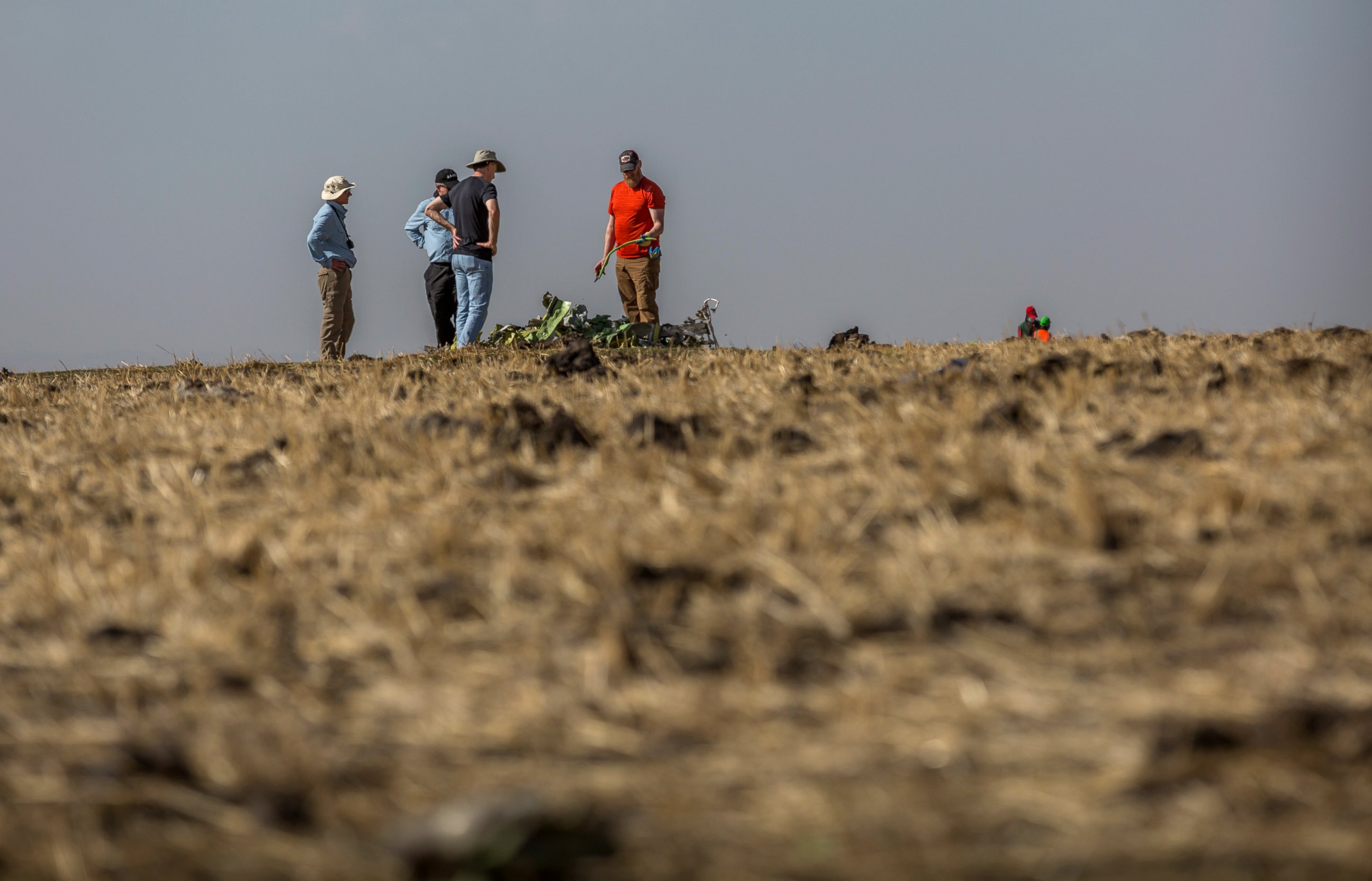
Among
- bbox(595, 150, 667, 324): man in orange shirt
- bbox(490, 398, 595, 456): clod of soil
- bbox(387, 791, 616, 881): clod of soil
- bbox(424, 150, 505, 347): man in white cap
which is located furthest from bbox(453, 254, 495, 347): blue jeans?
bbox(387, 791, 616, 881): clod of soil

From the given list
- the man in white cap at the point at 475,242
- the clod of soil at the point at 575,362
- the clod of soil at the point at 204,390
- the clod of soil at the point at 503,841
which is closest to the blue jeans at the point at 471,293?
the man in white cap at the point at 475,242

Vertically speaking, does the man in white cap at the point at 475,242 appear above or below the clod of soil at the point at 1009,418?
above

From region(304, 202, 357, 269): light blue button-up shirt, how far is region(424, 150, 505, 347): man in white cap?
1052 mm

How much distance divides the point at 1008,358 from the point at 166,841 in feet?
18.1

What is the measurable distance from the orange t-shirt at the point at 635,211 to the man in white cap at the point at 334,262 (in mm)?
2441

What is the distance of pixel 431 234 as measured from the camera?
1162 centimetres

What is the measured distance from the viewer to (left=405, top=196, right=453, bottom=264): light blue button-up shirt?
1152 cm

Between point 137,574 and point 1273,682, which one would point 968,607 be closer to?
point 1273,682

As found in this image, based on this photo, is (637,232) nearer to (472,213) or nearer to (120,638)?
(472,213)

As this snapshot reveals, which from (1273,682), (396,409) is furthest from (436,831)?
(396,409)

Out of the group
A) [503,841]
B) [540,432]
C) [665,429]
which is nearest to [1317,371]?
[665,429]

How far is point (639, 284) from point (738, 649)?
8892 mm

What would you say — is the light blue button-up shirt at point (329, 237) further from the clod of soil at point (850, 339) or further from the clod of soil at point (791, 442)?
the clod of soil at point (791, 442)

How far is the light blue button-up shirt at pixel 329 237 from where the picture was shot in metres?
10.7
